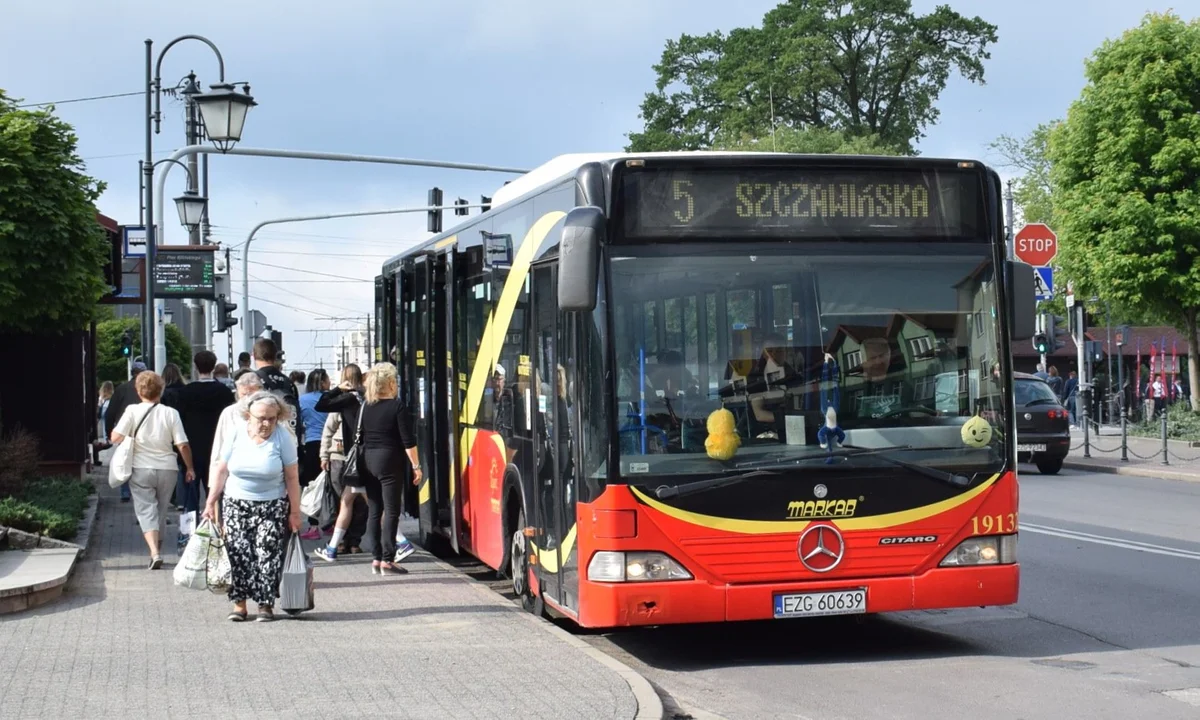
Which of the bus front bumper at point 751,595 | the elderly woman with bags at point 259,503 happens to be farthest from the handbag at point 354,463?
the bus front bumper at point 751,595

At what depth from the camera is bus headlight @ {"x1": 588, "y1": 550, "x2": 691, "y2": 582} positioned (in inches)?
342

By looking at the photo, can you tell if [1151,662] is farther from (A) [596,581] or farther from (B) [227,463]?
(B) [227,463]

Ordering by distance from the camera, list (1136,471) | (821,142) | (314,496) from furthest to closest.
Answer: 1. (821,142)
2. (1136,471)
3. (314,496)

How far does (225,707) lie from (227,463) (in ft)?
10.5

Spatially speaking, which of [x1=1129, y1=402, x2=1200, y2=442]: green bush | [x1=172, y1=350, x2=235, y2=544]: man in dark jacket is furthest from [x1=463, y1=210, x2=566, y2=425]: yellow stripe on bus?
[x1=1129, y1=402, x2=1200, y2=442]: green bush

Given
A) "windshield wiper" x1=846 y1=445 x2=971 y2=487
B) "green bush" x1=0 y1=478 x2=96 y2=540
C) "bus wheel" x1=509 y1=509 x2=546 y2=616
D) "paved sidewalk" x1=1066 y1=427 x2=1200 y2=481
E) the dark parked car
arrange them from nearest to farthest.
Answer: "windshield wiper" x1=846 y1=445 x2=971 y2=487 < "bus wheel" x1=509 y1=509 x2=546 y2=616 < "green bush" x1=0 y1=478 x2=96 y2=540 < "paved sidewalk" x1=1066 y1=427 x2=1200 y2=481 < the dark parked car

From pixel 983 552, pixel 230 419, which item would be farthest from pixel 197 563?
pixel 983 552

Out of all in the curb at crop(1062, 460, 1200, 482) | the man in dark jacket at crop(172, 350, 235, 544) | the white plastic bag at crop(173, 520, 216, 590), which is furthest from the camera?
the curb at crop(1062, 460, 1200, 482)

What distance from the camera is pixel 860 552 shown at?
8.97m

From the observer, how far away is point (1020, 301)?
919cm

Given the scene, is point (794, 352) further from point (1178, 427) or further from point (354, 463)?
point (1178, 427)

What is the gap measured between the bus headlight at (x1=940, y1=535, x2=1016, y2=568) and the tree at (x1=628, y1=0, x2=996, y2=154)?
1855 inches

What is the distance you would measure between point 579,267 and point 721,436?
1.27 meters

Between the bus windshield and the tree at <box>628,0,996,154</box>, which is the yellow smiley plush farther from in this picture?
the tree at <box>628,0,996,154</box>
